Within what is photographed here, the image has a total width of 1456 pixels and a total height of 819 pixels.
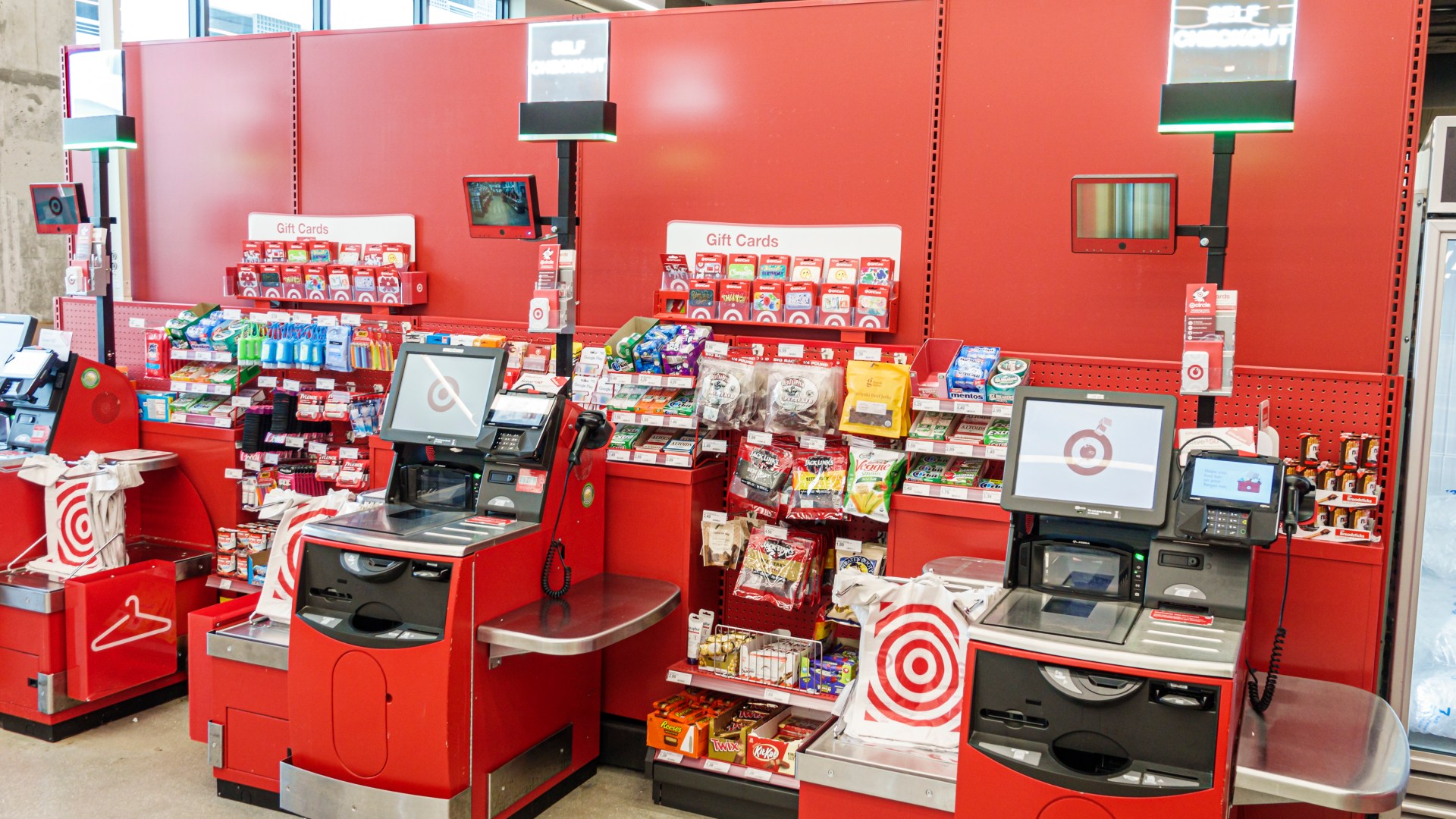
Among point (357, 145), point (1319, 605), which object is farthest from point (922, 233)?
point (357, 145)

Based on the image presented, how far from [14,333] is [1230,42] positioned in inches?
216

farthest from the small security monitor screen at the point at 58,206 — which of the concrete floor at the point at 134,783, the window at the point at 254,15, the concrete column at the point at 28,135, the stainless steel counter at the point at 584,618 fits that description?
the stainless steel counter at the point at 584,618

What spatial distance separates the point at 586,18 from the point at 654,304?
121 centimetres

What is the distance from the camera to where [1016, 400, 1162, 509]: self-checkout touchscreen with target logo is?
290 centimetres

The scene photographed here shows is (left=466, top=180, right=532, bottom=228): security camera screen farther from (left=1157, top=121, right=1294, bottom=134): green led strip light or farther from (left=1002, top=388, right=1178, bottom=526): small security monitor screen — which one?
(left=1157, top=121, right=1294, bottom=134): green led strip light

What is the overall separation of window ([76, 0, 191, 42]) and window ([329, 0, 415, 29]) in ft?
3.51

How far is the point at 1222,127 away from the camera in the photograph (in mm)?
3115

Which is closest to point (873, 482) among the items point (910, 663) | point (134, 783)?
point (910, 663)

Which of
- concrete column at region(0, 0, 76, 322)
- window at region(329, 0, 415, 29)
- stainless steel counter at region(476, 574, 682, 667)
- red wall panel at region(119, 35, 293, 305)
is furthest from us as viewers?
window at region(329, 0, 415, 29)

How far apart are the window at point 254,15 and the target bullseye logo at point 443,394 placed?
4.15 m

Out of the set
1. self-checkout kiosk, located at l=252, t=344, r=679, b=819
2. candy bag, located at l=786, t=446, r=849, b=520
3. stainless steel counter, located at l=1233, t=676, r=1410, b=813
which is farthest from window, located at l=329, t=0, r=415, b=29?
stainless steel counter, located at l=1233, t=676, r=1410, b=813

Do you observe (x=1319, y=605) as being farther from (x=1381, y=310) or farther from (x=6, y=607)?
(x=6, y=607)

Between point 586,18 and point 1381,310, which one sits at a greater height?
point 586,18

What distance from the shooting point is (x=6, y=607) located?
4.55m
